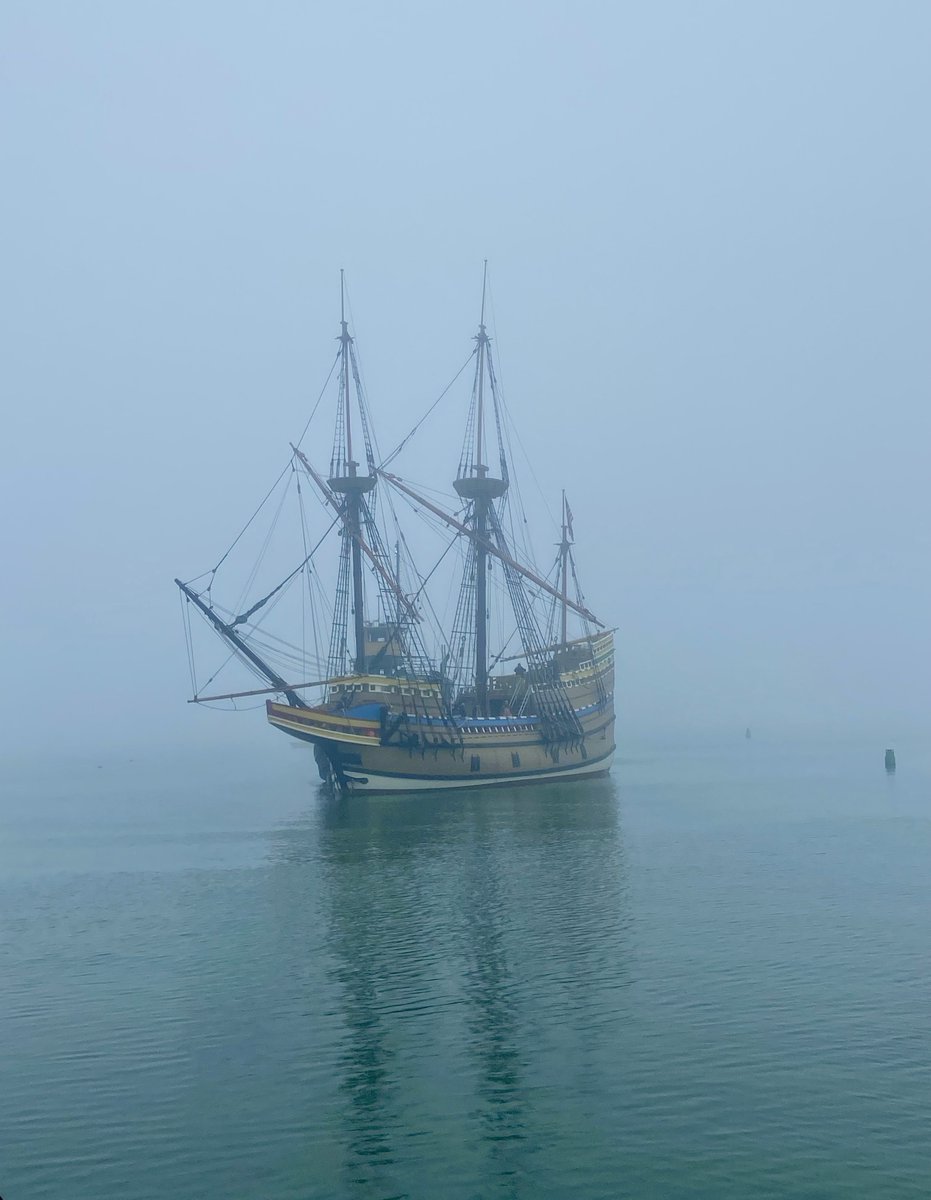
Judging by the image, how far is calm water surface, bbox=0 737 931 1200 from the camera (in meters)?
18.6

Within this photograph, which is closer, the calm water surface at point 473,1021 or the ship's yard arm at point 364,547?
the calm water surface at point 473,1021

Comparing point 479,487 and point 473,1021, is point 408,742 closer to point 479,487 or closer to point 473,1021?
point 479,487

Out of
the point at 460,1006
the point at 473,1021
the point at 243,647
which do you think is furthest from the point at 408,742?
the point at 473,1021

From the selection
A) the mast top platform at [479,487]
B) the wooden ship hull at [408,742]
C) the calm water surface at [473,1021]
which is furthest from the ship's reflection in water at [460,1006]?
the mast top platform at [479,487]

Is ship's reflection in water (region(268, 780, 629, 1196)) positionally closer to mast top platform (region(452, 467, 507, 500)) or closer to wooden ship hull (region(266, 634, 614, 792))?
wooden ship hull (region(266, 634, 614, 792))

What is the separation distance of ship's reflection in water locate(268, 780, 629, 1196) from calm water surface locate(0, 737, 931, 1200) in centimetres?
9

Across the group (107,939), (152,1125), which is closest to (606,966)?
(152,1125)

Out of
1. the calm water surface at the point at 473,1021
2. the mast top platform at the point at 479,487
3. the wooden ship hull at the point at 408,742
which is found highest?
the mast top platform at the point at 479,487

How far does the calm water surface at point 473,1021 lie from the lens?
18.6m

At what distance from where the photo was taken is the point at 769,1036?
2408cm

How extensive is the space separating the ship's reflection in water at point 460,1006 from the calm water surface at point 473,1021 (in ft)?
0.29

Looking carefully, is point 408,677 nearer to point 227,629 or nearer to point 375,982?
point 227,629

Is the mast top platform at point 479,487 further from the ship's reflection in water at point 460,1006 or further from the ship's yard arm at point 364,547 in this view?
the ship's reflection in water at point 460,1006

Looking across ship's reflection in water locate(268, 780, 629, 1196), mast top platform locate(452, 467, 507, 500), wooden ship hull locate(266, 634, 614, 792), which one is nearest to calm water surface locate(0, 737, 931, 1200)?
ship's reflection in water locate(268, 780, 629, 1196)
